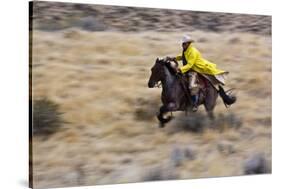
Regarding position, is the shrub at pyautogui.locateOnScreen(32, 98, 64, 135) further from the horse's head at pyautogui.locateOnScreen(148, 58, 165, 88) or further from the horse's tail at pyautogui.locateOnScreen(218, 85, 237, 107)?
the horse's tail at pyautogui.locateOnScreen(218, 85, 237, 107)

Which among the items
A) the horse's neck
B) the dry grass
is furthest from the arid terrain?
the horse's neck

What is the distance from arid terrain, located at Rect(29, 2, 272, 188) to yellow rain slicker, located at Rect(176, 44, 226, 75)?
8 cm

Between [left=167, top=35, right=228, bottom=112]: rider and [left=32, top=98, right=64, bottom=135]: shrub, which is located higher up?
[left=167, top=35, right=228, bottom=112]: rider

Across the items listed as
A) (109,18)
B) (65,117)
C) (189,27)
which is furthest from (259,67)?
(65,117)

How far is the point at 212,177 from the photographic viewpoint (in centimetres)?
868

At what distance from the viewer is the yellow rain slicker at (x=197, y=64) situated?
8492 mm

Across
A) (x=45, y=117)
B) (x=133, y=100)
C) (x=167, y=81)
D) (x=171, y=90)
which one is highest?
(x=167, y=81)

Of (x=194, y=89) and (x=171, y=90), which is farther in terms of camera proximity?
(x=194, y=89)

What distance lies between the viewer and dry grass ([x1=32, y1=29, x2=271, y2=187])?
7.80 metres

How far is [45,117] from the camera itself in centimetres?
775

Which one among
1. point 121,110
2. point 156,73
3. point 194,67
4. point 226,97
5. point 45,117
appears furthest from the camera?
point 226,97

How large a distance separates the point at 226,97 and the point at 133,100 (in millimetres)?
1298

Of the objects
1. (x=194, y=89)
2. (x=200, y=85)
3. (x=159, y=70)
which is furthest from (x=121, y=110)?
(x=200, y=85)

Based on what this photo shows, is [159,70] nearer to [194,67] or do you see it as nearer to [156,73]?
[156,73]
